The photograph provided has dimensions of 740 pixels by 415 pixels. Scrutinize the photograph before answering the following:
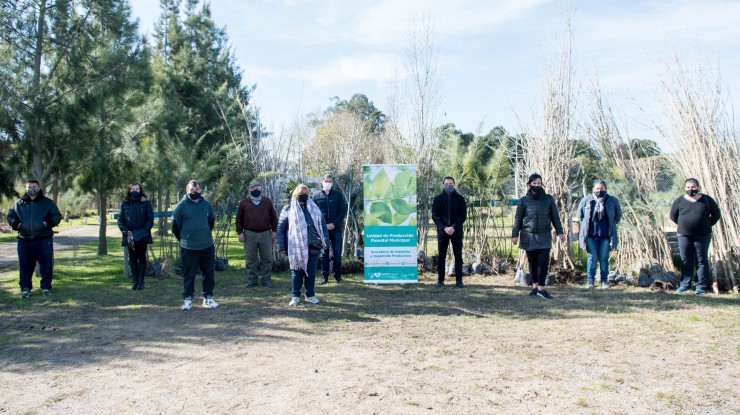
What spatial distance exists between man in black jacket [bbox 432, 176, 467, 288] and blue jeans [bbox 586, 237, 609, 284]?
1886 mm

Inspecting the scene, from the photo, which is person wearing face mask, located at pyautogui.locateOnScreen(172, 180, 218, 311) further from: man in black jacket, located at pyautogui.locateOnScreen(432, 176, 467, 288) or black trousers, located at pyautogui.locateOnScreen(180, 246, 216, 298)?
man in black jacket, located at pyautogui.locateOnScreen(432, 176, 467, 288)

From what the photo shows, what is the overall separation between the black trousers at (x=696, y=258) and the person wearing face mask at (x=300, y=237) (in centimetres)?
499

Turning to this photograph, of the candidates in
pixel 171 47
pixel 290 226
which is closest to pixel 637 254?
pixel 290 226

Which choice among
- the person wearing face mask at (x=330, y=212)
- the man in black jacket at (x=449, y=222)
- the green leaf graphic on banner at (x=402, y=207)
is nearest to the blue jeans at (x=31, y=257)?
the person wearing face mask at (x=330, y=212)

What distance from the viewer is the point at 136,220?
8.52m

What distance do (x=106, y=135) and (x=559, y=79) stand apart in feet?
26.0

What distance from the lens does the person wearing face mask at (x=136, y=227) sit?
8.47 m

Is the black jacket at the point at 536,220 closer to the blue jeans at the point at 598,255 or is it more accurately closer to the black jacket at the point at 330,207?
the blue jeans at the point at 598,255

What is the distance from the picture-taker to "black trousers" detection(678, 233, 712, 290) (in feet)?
24.7

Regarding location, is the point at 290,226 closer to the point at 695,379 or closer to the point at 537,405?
the point at 537,405

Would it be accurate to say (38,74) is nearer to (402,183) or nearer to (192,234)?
(192,234)

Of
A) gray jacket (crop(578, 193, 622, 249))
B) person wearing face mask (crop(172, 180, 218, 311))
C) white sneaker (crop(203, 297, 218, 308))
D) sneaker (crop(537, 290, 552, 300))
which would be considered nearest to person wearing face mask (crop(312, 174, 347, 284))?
white sneaker (crop(203, 297, 218, 308))

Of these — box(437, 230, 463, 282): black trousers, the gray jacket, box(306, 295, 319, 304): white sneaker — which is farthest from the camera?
box(437, 230, 463, 282): black trousers

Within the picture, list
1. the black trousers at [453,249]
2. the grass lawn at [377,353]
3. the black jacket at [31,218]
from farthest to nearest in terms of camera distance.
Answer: the black trousers at [453,249] → the black jacket at [31,218] → the grass lawn at [377,353]
